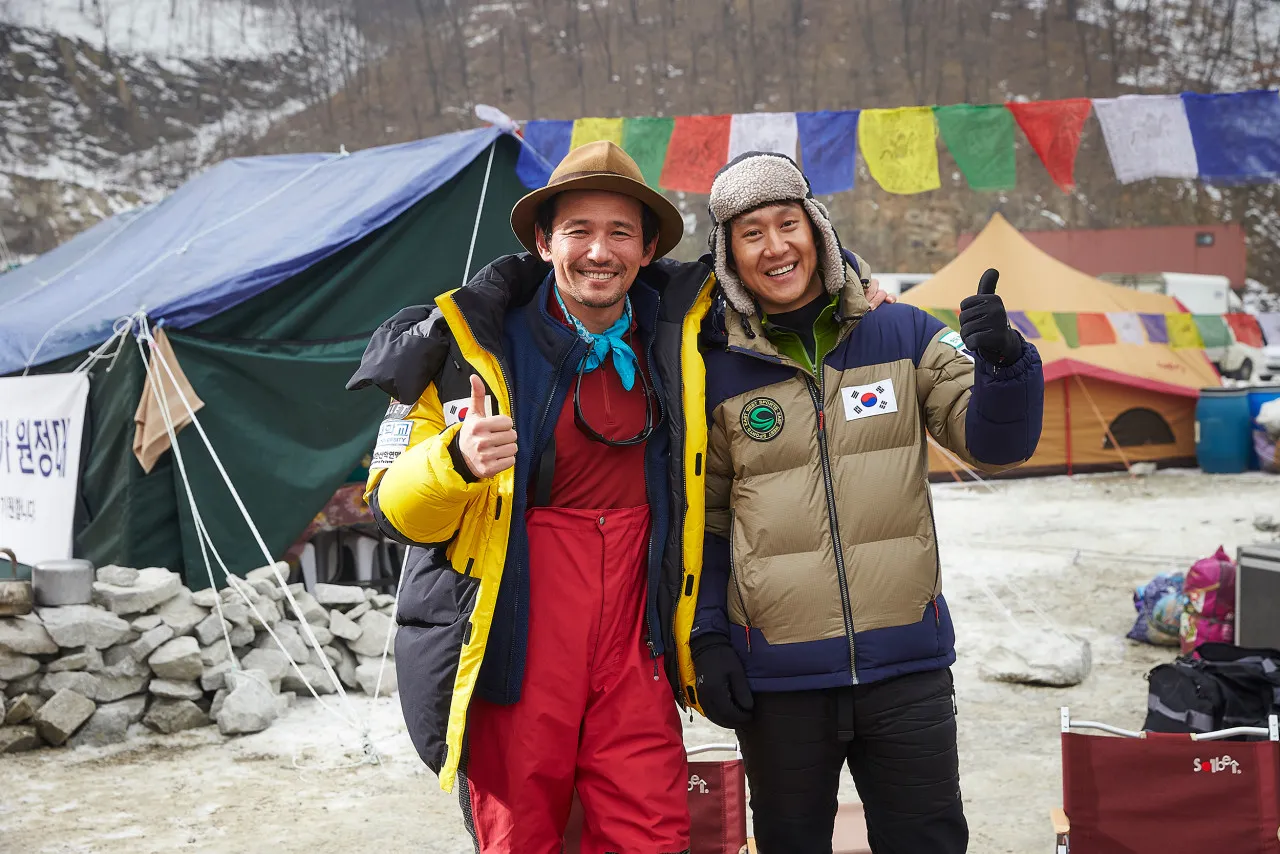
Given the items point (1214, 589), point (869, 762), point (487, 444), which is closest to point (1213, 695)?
point (1214, 589)

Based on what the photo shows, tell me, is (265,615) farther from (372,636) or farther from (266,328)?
(266,328)

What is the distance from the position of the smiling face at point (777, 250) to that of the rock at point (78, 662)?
3.84 metres

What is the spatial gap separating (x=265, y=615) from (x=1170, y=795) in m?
4.08

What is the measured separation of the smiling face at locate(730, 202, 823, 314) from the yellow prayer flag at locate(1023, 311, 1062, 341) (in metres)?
11.2

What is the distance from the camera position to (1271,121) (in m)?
6.80

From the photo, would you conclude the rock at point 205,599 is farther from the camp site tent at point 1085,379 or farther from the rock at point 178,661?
the camp site tent at point 1085,379

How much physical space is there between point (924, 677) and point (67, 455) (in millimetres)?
4963

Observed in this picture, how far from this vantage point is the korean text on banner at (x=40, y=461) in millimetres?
5672

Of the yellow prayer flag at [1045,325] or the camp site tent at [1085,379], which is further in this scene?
the camp site tent at [1085,379]

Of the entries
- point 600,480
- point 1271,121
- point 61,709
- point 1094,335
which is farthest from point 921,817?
point 1094,335

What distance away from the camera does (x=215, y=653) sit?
16.6 feet

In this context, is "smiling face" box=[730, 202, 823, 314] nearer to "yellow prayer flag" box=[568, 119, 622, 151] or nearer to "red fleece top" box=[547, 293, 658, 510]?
"red fleece top" box=[547, 293, 658, 510]

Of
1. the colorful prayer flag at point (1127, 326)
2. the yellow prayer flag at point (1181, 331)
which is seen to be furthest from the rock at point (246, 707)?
the yellow prayer flag at point (1181, 331)

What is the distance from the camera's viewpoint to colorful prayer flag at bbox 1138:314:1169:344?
13.5 meters
